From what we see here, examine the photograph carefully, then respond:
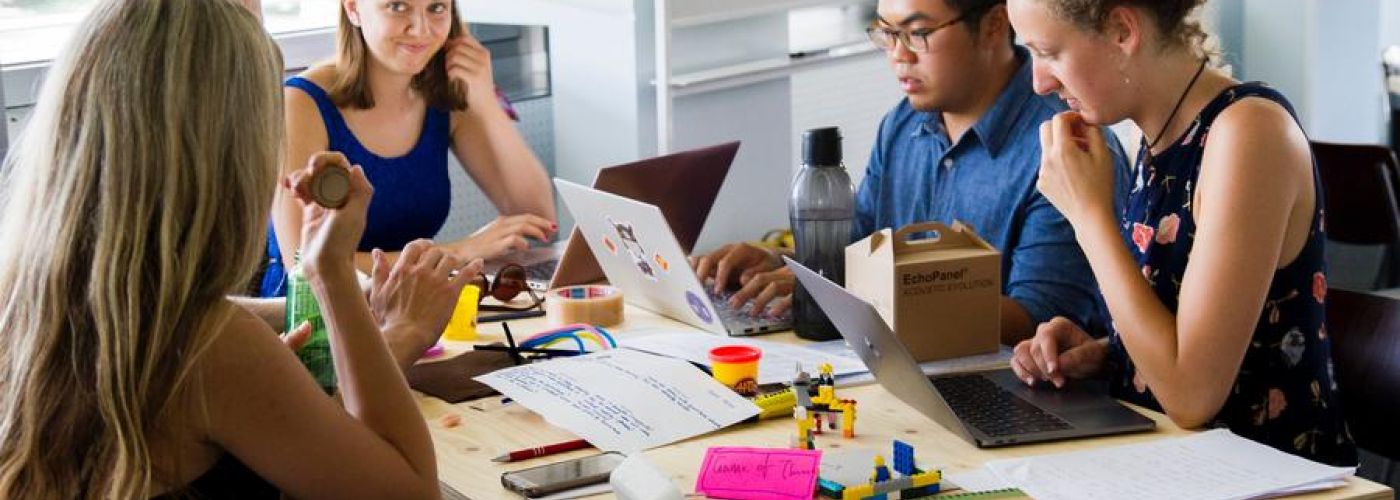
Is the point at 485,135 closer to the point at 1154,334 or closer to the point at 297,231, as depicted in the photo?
the point at 297,231

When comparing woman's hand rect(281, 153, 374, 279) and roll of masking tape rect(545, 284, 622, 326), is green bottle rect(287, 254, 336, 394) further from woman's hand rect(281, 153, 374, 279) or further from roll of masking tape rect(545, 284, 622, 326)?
roll of masking tape rect(545, 284, 622, 326)

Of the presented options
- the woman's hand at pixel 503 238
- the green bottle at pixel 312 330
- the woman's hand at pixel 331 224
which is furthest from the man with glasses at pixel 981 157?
the woman's hand at pixel 331 224

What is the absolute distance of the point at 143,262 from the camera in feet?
4.88

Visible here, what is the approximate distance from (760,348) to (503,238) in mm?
964

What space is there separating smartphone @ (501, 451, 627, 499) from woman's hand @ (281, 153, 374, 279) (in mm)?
288

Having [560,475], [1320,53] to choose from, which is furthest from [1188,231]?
[1320,53]

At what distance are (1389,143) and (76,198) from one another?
406 cm

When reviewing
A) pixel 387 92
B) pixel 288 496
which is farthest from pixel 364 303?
pixel 387 92

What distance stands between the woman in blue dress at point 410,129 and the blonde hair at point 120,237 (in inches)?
62.7

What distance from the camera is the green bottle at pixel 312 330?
196cm

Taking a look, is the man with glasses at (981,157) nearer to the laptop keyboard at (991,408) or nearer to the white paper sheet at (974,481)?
the laptop keyboard at (991,408)

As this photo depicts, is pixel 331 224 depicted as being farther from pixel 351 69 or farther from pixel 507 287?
pixel 351 69

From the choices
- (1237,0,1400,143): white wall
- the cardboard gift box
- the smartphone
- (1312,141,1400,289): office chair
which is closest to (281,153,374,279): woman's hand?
the smartphone

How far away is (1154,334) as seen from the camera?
1980mm
